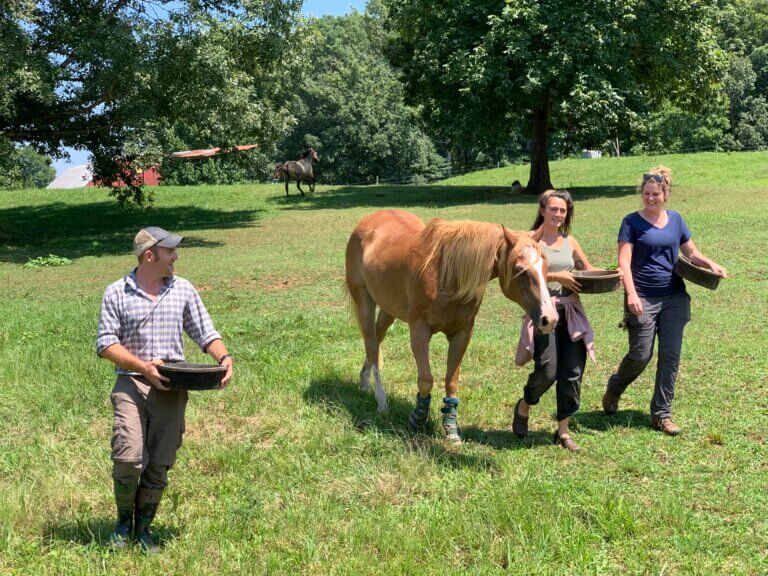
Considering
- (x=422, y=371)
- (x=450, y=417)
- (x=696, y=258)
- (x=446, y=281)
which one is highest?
(x=696, y=258)

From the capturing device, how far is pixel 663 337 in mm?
5938

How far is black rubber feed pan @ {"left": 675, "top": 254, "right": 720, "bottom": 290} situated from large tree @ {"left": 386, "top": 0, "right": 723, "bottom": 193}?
19.8m

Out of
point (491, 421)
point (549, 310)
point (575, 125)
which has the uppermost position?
point (575, 125)

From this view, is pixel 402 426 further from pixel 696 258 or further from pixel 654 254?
pixel 696 258

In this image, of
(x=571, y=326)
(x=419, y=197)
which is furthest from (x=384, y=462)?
(x=419, y=197)

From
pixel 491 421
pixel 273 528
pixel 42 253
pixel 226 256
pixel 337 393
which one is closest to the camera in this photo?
pixel 273 528

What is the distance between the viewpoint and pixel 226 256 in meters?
18.1

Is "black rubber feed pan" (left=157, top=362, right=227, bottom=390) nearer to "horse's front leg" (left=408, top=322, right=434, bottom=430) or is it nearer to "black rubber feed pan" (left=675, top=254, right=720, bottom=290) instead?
"horse's front leg" (left=408, top=322, right=434, bottom=430)

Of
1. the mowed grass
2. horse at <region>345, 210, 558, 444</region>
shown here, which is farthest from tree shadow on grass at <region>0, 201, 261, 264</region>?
horse at <region>345, 210, 558, 444</region>

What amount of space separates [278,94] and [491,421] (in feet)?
67.3

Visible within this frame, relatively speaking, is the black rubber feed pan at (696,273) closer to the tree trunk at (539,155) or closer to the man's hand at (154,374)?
the man's hand at (154,374)

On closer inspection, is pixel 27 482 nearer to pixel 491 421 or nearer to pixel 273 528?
pixel 273 528

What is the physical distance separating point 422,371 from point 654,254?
2.14 metres

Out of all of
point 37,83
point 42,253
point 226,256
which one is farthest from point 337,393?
point 42,253
